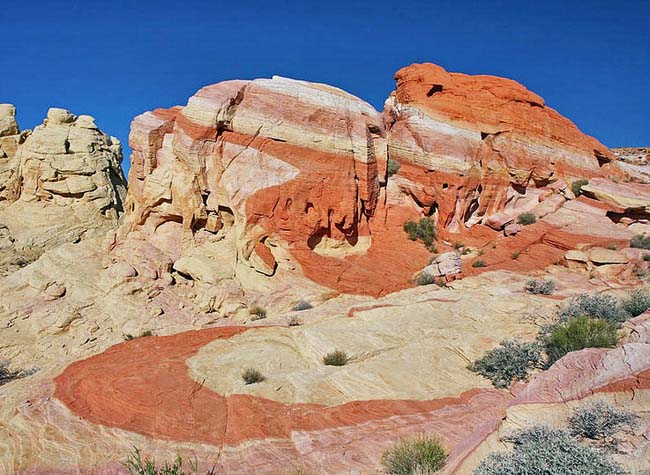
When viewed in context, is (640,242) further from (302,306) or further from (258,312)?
(258,312)

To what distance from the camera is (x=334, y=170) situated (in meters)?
21.5

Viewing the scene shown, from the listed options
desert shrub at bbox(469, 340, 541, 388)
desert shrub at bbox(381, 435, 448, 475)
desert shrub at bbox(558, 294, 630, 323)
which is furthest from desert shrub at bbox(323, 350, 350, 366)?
desert shrub at bbox(558, 294, 630, 323)

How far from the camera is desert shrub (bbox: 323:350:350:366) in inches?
374

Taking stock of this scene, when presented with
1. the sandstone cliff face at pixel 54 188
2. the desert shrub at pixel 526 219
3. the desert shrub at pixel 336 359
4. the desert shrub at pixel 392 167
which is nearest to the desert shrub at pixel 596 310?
the desert shrub at pixel 336 359

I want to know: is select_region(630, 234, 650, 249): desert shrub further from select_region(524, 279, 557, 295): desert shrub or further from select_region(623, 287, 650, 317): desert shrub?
select_region(623, 287, 650, 317): desert shrub

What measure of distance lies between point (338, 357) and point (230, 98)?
14939 mm

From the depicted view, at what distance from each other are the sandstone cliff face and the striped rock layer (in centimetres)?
778

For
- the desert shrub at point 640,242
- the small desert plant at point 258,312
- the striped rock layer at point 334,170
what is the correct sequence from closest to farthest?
the small desert plant at point 258,312
the desert shrub at point 640,242
the striped rock layer at point 334,170

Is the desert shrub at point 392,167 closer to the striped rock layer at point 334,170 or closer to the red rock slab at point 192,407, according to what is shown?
the striped rock layer at point 334,170

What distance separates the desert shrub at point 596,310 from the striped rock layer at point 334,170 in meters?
8.78

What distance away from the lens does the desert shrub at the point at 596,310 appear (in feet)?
35.9

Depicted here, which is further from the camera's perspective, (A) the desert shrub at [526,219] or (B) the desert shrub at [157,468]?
(A) the desert shrub at [526,219]

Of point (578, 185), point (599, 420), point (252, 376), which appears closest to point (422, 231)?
point (578, 185)

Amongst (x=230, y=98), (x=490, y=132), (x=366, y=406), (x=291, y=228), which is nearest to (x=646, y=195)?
(x=490, y=132)
